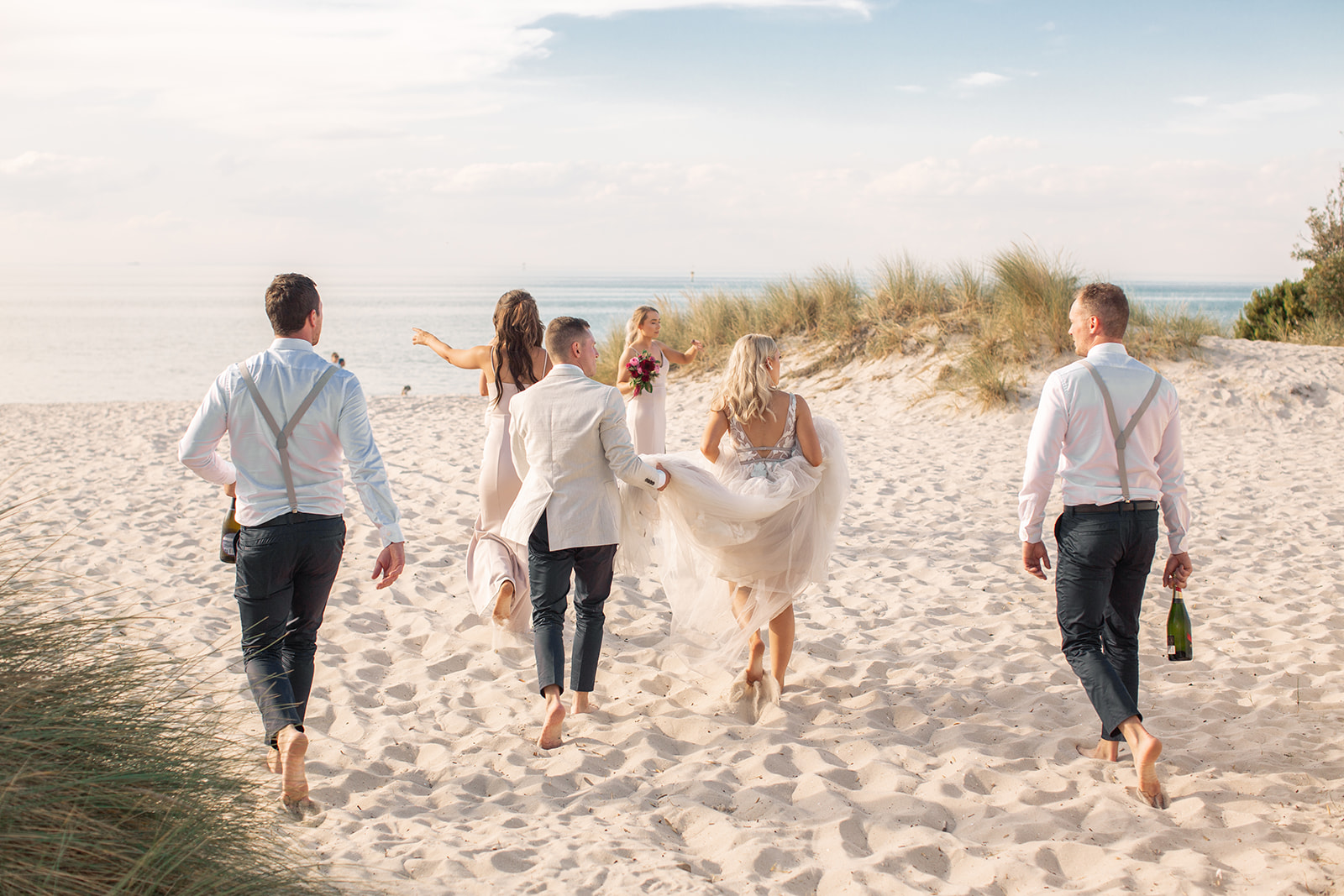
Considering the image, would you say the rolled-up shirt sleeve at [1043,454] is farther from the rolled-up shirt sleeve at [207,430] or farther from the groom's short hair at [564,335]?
the rolled-up shirt sleeve at [207,430]

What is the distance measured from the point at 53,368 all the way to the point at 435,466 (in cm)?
3097

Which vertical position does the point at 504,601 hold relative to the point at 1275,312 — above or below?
below

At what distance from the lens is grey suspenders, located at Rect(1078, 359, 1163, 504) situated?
12.0 ft

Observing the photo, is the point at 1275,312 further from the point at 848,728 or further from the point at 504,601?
the point at 504,601

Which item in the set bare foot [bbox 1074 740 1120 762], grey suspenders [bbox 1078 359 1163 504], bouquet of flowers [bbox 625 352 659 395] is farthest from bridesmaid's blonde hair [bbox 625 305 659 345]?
bare foot [bbox 1074 740 1120 762]

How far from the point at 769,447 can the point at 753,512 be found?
38 cm

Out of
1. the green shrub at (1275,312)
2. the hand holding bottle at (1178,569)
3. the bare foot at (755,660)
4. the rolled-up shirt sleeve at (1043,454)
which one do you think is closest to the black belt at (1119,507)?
the rolled-up shirt sleeve at (1043,454)

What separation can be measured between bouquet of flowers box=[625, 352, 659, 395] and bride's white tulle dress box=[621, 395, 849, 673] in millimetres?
2810

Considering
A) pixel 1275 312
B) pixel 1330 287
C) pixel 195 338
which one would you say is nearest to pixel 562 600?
pixel 1330 287

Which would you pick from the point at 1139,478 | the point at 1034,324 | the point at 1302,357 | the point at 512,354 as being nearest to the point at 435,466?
the point at 512,354

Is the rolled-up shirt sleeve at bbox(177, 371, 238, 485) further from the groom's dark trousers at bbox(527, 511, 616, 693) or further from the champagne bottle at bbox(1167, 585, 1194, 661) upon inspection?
the champagne bottle at bbox(1167, 585, 1194, 661)

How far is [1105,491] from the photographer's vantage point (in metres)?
3.68

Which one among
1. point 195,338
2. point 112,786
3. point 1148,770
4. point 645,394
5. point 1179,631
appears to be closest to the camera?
point 112,786

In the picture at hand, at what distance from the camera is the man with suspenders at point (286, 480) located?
354cm
